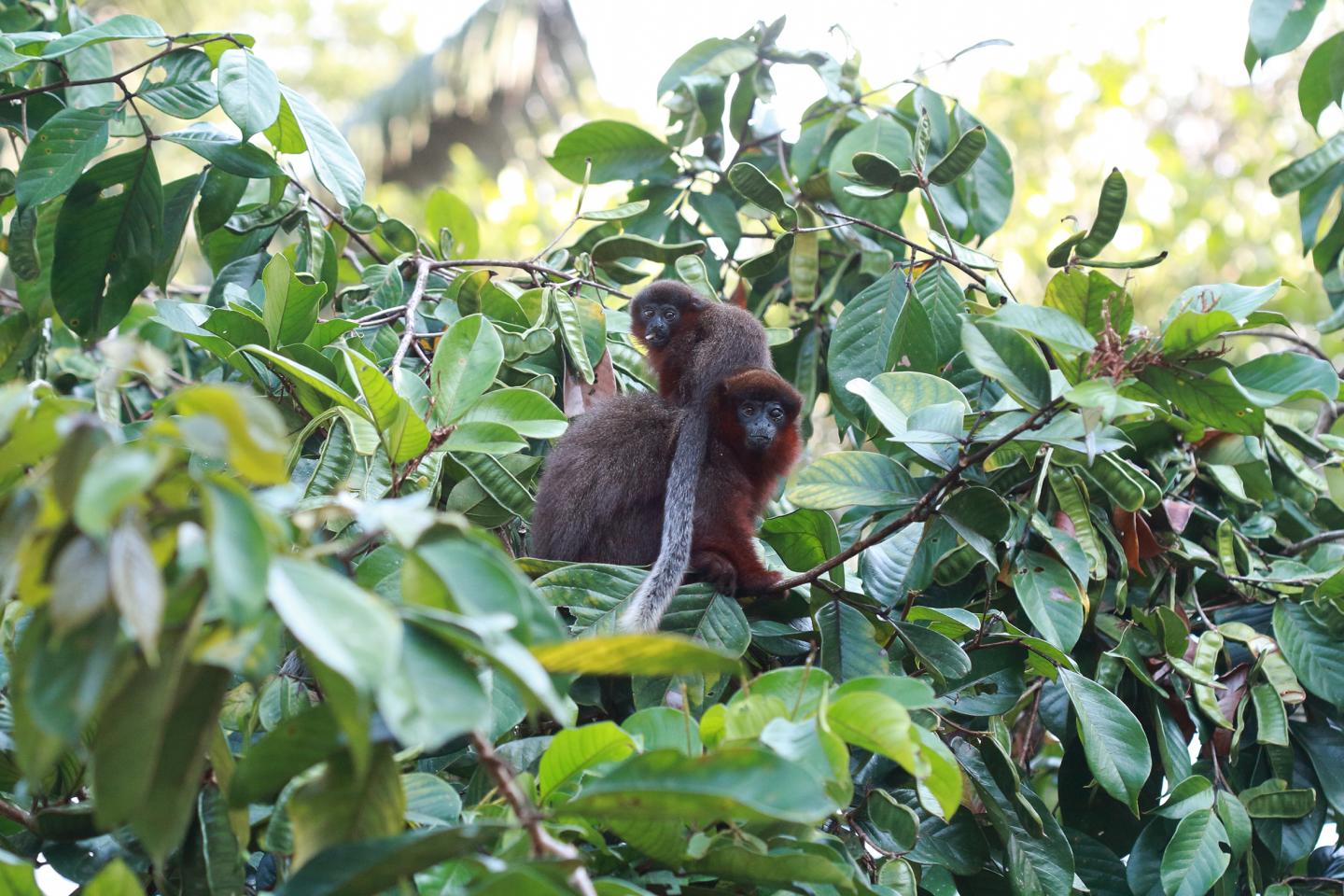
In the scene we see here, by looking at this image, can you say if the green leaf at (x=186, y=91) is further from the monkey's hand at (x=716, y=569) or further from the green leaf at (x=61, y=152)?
the monkey's hand at (x=716, y=569)

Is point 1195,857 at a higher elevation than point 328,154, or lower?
lower

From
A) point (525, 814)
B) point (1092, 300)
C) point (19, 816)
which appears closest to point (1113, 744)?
point (1092, 300)

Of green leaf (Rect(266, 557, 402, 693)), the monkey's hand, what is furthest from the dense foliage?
the monkey's hand

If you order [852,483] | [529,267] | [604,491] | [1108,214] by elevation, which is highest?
[529,267]

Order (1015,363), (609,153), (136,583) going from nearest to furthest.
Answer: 1. (136,583)
2. (1015,363)
3. (609,153)

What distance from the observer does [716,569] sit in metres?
2.49

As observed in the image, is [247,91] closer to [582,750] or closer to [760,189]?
[760,189]

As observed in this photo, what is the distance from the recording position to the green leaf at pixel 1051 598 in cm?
203

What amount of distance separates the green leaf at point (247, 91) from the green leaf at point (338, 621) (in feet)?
4.41

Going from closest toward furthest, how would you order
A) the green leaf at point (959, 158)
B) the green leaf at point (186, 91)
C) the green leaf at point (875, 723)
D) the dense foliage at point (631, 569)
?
the dense foliage at point (631, 569)
the green leaf at point (875, 723)
the green leaf at point (186, 91)
the green leaf at point (959, 158)

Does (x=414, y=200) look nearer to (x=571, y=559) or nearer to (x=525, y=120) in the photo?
(x=525, y=120)

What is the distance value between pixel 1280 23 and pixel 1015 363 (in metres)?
1.67

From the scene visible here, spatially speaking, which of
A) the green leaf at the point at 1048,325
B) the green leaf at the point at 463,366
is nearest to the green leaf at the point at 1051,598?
the green leaf at the point at 1048,325

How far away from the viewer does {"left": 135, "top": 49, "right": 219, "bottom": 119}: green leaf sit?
2.29 meters
